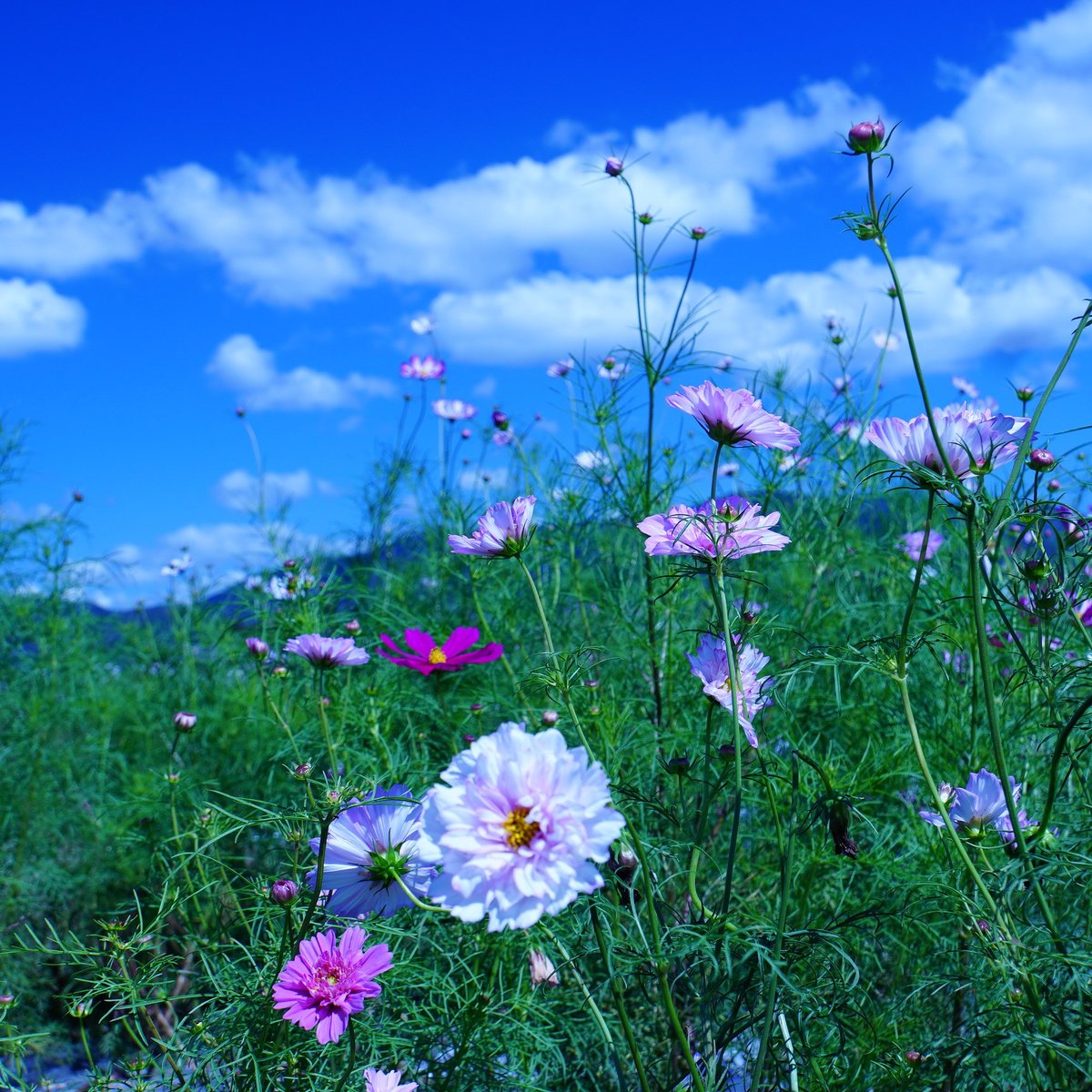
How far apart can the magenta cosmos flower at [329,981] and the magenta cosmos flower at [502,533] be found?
14.9 inches

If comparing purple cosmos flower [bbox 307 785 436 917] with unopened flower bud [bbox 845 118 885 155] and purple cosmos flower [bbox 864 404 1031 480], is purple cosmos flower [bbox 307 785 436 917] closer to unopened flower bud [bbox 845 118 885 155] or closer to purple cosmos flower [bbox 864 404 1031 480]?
purple cosmos flower [bbox 864 404 1031 480]

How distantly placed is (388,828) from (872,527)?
10.5ft

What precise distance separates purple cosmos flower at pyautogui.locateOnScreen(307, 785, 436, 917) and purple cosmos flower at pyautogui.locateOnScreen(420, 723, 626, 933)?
201 mm

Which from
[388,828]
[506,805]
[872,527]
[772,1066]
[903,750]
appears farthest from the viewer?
[872,527]

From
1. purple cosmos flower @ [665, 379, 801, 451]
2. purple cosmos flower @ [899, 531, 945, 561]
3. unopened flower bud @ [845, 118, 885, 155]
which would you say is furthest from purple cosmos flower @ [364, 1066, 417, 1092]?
purple cosmos flower @ [899, 531, 945, 561]

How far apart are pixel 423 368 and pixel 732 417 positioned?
101 inches

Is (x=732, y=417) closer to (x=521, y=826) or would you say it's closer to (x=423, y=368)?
(x=521, y=826)

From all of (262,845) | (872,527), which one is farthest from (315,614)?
(872,527)

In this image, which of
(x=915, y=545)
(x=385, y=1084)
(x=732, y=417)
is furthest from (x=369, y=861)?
(x=915, y=545)

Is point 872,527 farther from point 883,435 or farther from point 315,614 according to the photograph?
point 883,435

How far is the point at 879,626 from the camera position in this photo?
7.22 feet

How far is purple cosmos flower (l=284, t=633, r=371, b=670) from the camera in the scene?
1.32 meters

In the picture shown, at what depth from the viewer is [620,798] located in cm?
103

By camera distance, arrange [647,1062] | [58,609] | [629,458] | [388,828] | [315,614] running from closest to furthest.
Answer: [388,828]
[647,1062]
[315,614]
[629,458]
[58,609]
